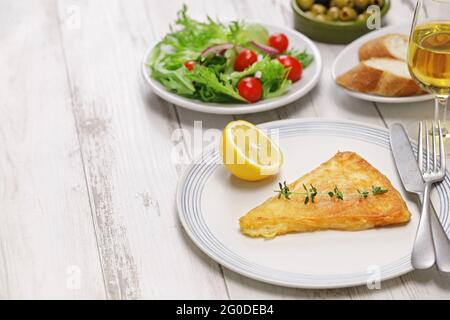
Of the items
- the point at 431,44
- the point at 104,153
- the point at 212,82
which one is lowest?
the point at 104,153

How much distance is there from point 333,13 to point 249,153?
991mm

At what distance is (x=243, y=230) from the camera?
5.78 ft

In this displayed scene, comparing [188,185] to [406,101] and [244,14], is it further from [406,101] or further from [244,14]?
[244,14]

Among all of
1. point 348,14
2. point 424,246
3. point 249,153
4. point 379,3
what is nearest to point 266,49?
point 348,14

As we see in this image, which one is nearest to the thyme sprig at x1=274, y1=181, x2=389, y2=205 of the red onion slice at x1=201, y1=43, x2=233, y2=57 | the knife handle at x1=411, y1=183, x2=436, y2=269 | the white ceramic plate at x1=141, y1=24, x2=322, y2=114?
the knife handle at x1=411, y1=183, x2=436, y2=269

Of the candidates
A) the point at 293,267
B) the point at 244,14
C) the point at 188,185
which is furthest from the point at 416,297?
the point at 244,14

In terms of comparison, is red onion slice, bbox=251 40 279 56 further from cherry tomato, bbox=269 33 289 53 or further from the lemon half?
the lemon half

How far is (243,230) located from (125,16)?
1.54m

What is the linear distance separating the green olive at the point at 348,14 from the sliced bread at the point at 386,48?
22cm

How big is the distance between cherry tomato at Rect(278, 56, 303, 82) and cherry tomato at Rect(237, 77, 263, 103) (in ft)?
0.49

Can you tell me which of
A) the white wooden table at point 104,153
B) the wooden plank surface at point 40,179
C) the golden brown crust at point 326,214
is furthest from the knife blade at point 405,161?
the wooden plank surface at point 40,179

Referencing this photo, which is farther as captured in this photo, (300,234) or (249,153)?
(249,153)

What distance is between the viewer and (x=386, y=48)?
8.07ft

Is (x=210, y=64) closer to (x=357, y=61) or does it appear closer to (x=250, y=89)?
(x=250, y=89)
